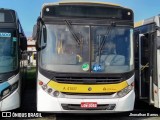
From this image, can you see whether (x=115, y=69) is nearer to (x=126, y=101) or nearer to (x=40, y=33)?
(x=126, y=101)

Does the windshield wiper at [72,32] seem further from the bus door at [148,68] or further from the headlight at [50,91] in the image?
the bus door at [148,68]

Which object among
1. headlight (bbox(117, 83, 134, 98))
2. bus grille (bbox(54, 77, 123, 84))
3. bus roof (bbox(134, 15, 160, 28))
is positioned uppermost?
bus roof (bbox(134, 15, 160, 28))

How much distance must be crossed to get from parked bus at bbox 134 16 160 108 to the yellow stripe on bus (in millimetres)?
1780

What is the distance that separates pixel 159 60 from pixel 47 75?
135 inches

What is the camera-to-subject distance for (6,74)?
35.5 ft

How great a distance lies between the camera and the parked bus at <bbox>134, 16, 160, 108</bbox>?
11.4m

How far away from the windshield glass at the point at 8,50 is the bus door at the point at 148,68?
13.3 ft

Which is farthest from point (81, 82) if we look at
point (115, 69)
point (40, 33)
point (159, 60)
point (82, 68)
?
point (159, 60)

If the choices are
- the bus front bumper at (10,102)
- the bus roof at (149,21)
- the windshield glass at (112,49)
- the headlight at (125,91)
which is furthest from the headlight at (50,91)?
the bus roof at (149,21)

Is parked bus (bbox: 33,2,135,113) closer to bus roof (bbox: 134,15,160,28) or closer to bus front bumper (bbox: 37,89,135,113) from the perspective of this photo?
bus front bumper (bbox: 37,89,135,113)

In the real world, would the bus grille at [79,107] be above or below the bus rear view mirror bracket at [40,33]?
below

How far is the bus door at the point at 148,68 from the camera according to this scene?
1157cm

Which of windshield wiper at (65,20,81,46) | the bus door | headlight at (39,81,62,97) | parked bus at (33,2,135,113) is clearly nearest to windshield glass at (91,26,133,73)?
parked bus at (33,2,135,113)

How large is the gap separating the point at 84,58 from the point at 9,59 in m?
2.33
